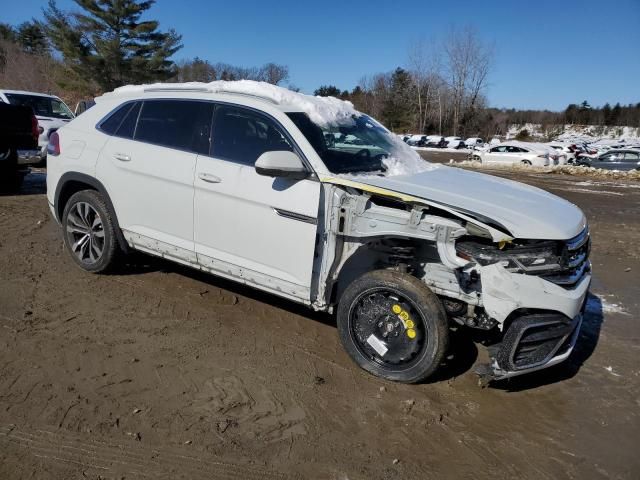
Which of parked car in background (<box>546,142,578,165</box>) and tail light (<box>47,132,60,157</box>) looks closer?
tail light (<box>47,132,60,157</box>)

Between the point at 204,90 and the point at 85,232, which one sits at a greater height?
the point at 204,90

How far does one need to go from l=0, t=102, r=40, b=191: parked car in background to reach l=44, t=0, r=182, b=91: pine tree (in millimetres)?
31549

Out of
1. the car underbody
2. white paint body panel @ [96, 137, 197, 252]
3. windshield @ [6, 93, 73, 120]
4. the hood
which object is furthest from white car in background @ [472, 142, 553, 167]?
white paint body panel @ [96, 137, 197, 252]

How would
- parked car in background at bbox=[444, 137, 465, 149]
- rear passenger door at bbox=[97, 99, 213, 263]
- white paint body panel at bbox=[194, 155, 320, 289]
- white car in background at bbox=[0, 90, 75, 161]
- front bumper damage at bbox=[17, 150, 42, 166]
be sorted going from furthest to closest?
parked car in background at bbox=[444, 137, 465, 149], white car in background at bbox=[0, 90, 75, 161], front bumper damage at bbox=[17, 150, 42, 166], rear passenger door at bbox=[97, 99, 213, 263], white paint body panel at bbox=[194, 155, 320, 289]

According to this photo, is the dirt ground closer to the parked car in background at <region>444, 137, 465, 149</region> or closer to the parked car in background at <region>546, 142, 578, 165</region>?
the parked car in background at <region>546, 142, 578, 165</region>

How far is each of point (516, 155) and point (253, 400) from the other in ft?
86.3

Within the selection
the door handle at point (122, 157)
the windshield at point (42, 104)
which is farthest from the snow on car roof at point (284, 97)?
the windshield at point (42, 104)

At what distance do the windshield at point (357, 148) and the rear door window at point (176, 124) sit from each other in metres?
0.80

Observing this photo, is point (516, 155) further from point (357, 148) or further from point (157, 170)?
point (157, 170)

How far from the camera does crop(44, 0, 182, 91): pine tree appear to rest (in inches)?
1478

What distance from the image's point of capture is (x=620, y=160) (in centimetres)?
2275

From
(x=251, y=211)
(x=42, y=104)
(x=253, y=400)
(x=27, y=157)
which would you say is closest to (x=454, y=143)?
(x=42, y=104)

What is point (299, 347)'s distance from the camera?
393 cm

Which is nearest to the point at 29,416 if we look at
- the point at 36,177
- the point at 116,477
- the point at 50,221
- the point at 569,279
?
the point at 116,477
